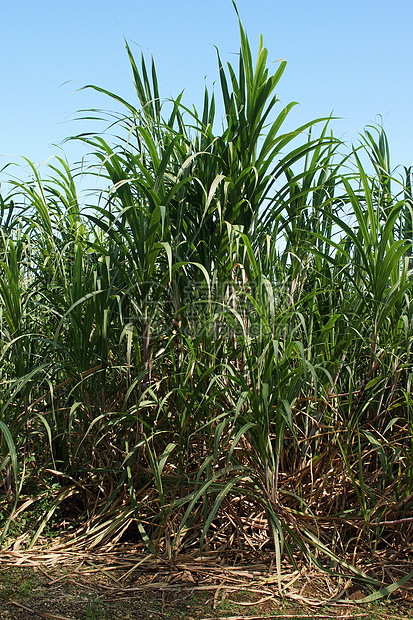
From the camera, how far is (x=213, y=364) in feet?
6.07

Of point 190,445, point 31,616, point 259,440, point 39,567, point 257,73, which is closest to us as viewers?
point 31,616

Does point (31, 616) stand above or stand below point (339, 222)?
below

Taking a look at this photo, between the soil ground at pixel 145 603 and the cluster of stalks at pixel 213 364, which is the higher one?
the cluster of stalks at pixel 213 364

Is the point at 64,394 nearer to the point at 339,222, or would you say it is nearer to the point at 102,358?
the point at 102,358

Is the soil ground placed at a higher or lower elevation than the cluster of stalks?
lower

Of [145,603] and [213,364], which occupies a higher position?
[213,364]

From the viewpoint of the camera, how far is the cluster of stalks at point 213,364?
177cm

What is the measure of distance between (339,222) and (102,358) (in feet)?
3.28

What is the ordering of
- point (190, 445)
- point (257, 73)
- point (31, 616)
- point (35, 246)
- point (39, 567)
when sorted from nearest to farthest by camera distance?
point (31, 616) → point (39, 567) → point (190, 445) → point (257, 73) → point (35, 246)

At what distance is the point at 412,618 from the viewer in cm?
150

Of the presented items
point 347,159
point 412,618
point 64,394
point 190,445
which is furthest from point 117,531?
point 347,159

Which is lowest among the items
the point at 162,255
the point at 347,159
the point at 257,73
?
the point at 162,255

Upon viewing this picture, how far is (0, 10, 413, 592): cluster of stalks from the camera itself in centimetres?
177

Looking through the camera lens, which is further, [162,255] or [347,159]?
[347,159]
